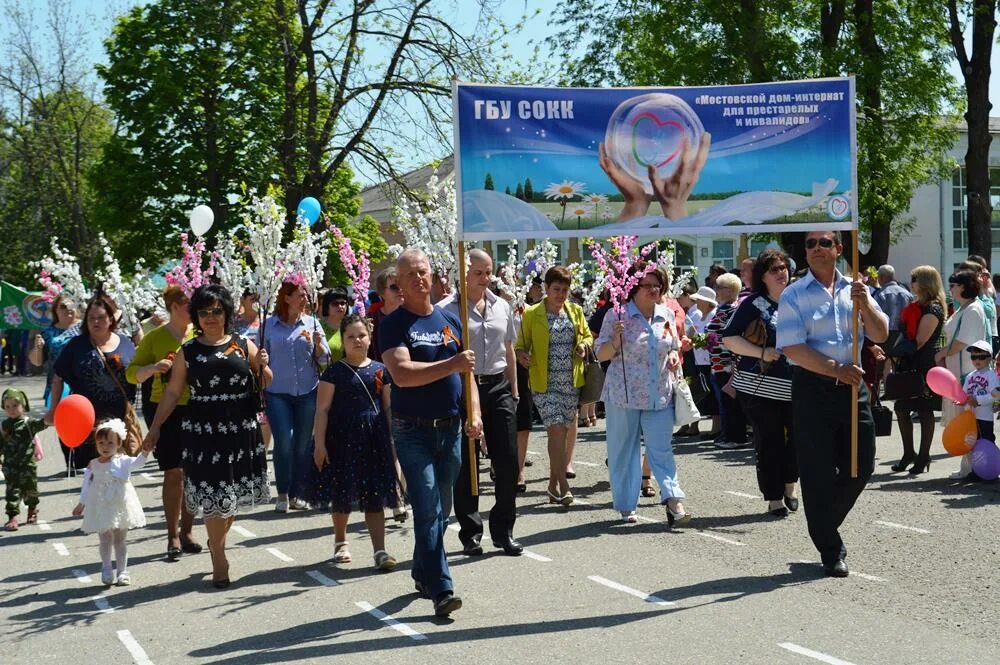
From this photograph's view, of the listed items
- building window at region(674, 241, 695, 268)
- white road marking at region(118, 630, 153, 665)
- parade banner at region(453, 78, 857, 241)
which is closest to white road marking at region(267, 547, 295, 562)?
white road marking at region(118, 630, 153, 665)

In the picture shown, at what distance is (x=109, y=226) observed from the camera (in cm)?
3741

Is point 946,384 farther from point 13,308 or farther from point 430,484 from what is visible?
point 13,308

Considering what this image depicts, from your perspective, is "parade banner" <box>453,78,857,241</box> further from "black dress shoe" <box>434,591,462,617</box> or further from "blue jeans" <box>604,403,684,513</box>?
"black dress shoe" <box>434,591,462,617</box>

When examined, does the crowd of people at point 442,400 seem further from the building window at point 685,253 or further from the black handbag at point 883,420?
the building window at point 685,253

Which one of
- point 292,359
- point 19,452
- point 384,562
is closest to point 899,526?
point 384,562

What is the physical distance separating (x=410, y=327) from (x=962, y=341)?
6443 millimetres

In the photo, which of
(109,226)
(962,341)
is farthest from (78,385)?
(109,226)

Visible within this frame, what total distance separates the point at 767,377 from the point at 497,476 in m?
2.30

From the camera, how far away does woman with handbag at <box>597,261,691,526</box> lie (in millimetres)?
9703

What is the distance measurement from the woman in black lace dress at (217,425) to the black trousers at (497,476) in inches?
51.7

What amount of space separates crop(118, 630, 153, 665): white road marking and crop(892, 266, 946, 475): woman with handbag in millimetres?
7438

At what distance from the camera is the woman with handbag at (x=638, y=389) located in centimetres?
970

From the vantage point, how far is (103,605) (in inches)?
303

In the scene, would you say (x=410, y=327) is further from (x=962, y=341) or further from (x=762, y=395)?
(x=962, y=341)
